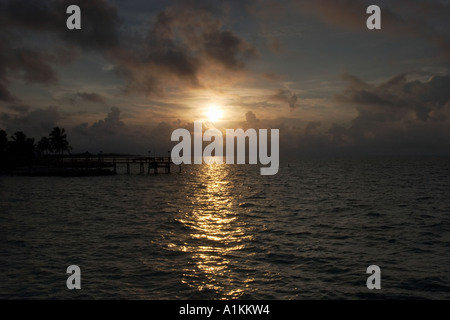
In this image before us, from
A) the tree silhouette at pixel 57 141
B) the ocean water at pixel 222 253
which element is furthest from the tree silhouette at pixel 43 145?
the ocean water at pixel 222 253

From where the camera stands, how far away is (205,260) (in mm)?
16531

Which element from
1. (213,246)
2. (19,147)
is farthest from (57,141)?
(213,246)

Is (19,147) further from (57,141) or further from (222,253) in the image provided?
(222,253)

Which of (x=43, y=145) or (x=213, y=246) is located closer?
(x=213, y=246)

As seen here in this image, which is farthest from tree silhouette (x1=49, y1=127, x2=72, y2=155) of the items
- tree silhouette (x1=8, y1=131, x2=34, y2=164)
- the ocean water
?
the ocean water

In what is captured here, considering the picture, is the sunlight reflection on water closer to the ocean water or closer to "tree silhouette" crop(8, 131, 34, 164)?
the ocean water

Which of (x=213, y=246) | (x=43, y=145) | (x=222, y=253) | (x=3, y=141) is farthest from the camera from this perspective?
(x=43, y=145)

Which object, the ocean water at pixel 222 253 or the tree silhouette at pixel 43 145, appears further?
the tree silhouette at pixel 43 145

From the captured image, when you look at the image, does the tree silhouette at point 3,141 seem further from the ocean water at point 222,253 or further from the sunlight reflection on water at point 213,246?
the sunlight reflection on water at point 213,246

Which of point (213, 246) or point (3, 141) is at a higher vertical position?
Answer: point (3, 141)

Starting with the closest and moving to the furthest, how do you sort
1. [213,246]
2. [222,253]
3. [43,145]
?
[222,253] → [213,246] → [43,145]
